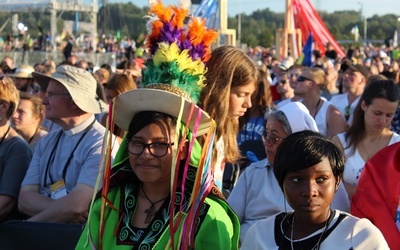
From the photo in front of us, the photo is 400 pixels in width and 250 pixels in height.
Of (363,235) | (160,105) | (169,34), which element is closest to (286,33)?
(169,34)

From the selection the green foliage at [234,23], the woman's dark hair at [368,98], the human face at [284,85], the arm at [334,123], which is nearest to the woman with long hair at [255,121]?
the arm at [334,123]

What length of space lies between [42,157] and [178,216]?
6.10ft

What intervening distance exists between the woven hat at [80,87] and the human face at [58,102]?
45 millimetres

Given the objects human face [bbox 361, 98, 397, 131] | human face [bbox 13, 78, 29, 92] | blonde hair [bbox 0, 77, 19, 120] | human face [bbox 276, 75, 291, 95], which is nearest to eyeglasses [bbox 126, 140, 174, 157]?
blonde hair [bbox 0, 77, 19, 120]

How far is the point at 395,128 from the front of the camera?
6984 millimetres

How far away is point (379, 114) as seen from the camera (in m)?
5.53

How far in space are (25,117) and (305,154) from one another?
14.0ft

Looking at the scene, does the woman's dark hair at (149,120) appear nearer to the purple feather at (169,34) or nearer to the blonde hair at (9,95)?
the purple feather at (169,34)

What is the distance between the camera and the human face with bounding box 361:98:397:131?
5512 millimetres

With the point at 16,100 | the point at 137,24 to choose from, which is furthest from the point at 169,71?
the point at 137,24

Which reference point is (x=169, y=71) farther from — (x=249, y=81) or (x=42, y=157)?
(x=42, y=157)

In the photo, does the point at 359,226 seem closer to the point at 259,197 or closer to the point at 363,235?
the point at 363,235

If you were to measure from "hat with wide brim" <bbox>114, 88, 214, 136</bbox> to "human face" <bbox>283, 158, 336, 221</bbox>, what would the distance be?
1.95 ft

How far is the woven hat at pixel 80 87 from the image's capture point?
4961 mm
